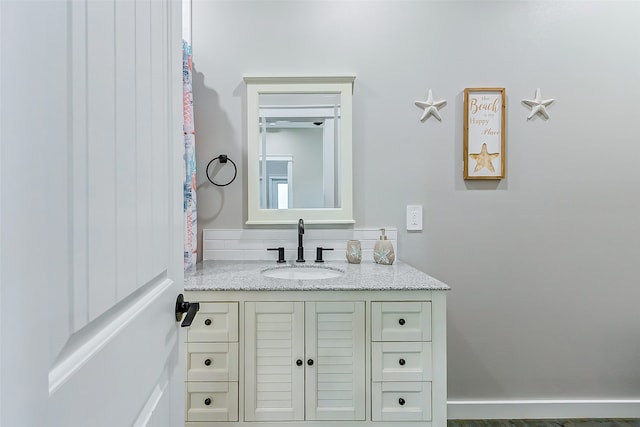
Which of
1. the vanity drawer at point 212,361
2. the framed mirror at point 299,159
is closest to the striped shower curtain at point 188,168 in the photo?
the framed mirror at point 299,159

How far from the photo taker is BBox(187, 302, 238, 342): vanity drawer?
139cm

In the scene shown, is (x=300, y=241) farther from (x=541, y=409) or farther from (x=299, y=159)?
(x=541, y=409)

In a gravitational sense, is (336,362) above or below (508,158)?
below

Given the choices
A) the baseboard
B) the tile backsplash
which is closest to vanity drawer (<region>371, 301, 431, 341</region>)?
the tile backsplash

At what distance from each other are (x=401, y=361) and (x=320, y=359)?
1.07 ft

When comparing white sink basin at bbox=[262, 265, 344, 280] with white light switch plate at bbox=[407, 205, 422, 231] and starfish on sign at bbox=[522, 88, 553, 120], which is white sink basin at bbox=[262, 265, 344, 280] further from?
starfish on sign at bbox=[522, 88, 553, 120]

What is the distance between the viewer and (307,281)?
57.1 inches

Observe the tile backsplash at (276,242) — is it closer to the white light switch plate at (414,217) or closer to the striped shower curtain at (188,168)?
the white light switch plate at (414,217)

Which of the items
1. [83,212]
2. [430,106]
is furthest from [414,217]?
[83,212]

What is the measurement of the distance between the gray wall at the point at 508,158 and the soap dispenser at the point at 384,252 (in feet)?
0.55

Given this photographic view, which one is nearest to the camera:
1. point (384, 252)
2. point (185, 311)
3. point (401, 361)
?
point (185, 311)

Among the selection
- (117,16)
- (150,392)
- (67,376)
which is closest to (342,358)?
(150,392)

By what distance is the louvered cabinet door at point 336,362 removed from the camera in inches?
54.3

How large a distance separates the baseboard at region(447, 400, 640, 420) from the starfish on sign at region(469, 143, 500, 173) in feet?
4.26
